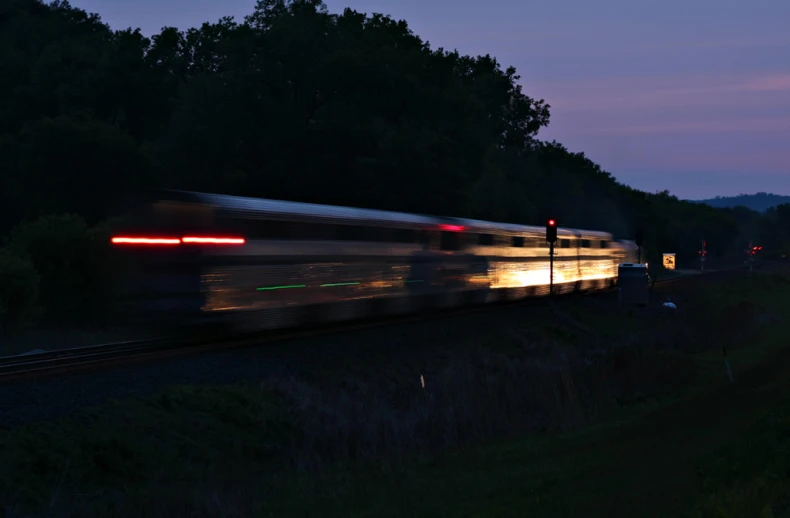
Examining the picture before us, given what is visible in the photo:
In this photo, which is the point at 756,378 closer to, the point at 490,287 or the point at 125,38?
the point at 490,287

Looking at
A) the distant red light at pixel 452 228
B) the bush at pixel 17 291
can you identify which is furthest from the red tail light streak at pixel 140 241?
the bush at pixel 17 291

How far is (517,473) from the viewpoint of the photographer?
12891mm

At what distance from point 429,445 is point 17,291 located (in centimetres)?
2023

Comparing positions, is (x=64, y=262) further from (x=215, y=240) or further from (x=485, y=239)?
(x=215, y=240)

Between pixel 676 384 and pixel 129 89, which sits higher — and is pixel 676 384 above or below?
below

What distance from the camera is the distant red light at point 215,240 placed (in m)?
19.3

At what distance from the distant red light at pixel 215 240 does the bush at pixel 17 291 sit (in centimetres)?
1391

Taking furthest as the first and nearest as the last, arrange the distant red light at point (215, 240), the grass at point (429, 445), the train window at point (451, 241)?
1. the train window at point (451, 241)
2. the distant red light at point (215, 240)
3. the grass at point (429, 445)

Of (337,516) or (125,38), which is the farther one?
(125,38)

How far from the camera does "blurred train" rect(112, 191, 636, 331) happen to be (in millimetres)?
19031

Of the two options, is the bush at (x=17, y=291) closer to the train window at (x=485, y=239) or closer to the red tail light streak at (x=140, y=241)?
the red tail light streak at (x=140, y=241)

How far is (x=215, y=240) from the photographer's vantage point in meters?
19.7

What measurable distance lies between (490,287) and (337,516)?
2410cm

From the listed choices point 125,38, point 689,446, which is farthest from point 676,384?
point 125,38
